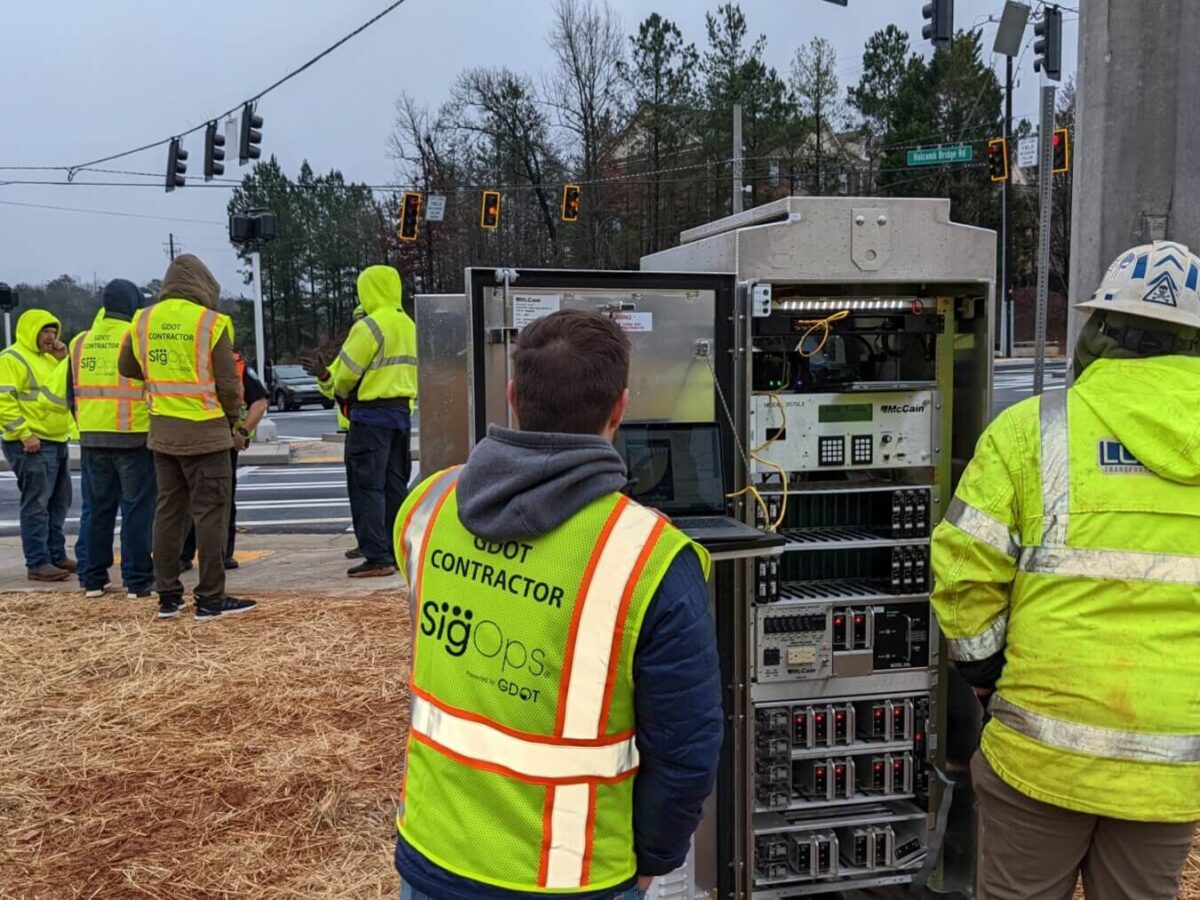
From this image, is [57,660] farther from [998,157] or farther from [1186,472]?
[998,157]

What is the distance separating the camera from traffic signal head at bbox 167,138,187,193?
2088 cm

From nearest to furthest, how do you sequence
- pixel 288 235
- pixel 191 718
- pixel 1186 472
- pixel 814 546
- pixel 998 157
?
1. pixel 1186 472
2. pixel 814 546
3. pixel 191 718
4. pixel 998 157
5. pixel 288 235

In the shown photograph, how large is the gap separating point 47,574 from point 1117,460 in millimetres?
7624

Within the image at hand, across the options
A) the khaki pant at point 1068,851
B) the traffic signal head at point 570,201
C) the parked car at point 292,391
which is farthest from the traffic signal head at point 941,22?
the parked car at point 292,391

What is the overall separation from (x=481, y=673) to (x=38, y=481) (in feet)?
23.1

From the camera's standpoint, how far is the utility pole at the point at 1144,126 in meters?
3.24

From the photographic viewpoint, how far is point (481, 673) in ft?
5.54

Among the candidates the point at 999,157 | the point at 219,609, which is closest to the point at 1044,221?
the point at 219,609

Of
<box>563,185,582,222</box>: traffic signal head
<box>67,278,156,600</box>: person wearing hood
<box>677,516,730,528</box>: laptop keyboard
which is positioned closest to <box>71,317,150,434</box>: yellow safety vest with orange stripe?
<box>67,278,156,600</box>: person wearing hood

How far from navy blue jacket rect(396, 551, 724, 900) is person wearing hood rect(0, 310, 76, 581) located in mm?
6880

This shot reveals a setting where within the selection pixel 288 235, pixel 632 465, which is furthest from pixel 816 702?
pixel 288 235

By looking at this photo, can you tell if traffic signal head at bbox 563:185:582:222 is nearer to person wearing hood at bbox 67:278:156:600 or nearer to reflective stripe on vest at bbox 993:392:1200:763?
person wearing hood at bbox 67:278:156:600

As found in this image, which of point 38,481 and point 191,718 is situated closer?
point 191,718

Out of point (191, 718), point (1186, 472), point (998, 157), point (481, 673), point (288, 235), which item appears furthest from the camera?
point (288, 235)
